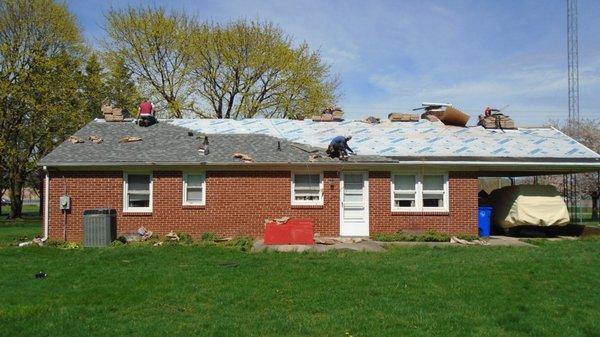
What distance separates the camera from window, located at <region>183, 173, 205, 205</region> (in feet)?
62.7

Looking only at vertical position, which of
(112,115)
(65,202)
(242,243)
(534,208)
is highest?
(112,115)

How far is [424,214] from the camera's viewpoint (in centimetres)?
1945

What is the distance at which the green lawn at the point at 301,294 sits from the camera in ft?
26.0

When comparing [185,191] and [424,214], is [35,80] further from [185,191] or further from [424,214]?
[424,214]

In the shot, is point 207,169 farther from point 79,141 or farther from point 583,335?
point 583,335

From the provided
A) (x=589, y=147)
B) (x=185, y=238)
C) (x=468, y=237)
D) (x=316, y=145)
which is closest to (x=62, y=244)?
(x=185, y=238)

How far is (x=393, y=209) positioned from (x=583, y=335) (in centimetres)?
1175

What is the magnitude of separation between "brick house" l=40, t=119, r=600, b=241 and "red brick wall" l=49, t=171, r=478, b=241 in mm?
32

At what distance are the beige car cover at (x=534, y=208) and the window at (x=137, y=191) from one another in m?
12.4

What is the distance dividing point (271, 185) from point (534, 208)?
9094 millimetres

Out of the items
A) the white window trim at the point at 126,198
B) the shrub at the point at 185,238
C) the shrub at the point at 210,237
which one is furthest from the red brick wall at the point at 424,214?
the white window trim at the point at 126,198

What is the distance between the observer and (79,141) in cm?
2048

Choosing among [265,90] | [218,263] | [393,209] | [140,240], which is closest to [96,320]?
[218,263]

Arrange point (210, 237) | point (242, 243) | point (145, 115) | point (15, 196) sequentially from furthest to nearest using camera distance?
point (15, 196) < point (145, 115) < point (210, 237) < point (242, 243)
